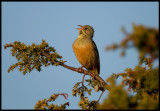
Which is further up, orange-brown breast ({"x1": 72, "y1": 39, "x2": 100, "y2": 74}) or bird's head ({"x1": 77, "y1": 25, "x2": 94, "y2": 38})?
bird's head ({"x1": 77, "y1": 25, "x2": 94, "y2": 38})

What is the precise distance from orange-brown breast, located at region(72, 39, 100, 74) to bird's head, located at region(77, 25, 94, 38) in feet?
1.40

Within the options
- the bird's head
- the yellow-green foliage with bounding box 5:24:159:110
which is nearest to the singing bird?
the bird's head

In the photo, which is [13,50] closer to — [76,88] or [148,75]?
[76,88]

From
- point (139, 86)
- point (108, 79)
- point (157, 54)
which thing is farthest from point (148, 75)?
point (157, 54)

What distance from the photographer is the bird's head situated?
809 centimetres

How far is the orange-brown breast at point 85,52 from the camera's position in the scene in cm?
746

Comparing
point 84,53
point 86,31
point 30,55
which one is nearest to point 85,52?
point 84,53

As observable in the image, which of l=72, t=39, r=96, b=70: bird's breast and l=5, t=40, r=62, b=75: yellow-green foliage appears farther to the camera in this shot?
l=72, t=39, r=96, b=70: bird's breast

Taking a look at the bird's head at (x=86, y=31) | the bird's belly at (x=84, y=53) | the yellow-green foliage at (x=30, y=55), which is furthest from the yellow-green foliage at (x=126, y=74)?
the bird's head at (x=86, y=31)

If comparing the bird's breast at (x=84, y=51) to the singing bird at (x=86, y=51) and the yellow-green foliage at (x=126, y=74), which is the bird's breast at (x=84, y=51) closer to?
the singing bird at (x=86, y=51)

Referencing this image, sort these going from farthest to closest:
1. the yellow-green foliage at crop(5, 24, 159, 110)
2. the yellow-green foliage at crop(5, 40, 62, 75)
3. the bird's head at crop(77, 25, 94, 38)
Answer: the bird's head at crop(77, 25, 94, 38), the yellow-green foliage at crop(5, 40, 62, 75), the yellow-green foliage at crop(5, 24, 159, 110)

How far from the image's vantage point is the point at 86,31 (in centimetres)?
816

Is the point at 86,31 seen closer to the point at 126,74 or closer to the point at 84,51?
the point at 84,51

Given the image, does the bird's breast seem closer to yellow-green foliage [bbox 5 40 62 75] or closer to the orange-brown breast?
the orange-brown breast
